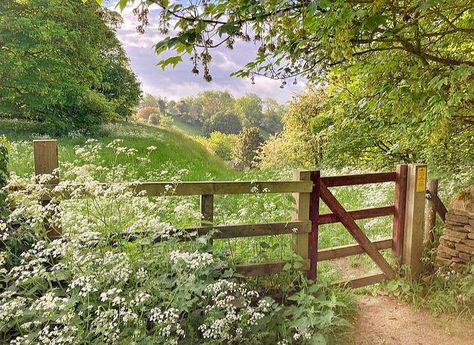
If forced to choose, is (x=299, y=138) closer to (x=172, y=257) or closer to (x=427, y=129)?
(x=427, y=129)

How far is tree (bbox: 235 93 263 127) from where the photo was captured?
164 ft

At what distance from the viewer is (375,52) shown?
12.8ft

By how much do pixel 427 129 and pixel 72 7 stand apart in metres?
15.8

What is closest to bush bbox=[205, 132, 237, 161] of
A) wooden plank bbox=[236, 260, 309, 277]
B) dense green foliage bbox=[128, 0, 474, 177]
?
dense green foliage bbox=[128, 0, 474, 177]

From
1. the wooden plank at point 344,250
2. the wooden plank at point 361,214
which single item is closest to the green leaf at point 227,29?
the wooden plank at point 361,214

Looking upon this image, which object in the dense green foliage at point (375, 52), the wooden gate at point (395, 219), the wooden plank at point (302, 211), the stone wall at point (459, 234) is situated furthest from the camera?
the stone wall at point (459, 234)

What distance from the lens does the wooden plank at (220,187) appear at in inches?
111

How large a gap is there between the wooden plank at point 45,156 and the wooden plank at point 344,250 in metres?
2.53

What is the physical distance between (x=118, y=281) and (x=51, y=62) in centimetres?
1298

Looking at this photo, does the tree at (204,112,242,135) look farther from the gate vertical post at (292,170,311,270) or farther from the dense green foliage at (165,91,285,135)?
the gate vertical post at (292,170,311,270)

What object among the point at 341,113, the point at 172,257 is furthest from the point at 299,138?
the point at 172,257

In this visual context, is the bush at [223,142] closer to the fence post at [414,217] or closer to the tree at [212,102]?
the tree at [212,102]

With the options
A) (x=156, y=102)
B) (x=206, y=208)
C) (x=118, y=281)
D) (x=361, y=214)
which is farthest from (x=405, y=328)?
(x=156, y=102)

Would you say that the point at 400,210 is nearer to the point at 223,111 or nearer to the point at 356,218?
the point at 356,218
